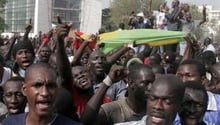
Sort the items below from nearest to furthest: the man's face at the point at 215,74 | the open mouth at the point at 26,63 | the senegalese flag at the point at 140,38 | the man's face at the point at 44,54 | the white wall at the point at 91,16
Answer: the man's face at the point at 215,74
the open mouth at the point at 26,63
the man's face at the point at 44,54
the senegalese flag at the point at 140,38
the white wall at the point at 91,16

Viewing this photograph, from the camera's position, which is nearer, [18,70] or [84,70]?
[84,70]

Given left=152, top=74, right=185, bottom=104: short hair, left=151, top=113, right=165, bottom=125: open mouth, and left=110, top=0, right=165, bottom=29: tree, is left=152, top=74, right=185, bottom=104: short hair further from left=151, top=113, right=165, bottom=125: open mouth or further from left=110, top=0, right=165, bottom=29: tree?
left=110, top=0, right=165, bottom=29: tree

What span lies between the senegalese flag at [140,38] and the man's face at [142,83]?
4.33 m

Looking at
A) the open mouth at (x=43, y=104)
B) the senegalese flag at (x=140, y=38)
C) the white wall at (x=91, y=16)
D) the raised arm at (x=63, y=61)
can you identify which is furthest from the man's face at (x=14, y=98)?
the white wall at (x=91, y=16)

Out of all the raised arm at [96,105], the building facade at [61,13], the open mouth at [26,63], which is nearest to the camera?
the raised arm at [96,105]

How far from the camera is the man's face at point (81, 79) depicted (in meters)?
4.98

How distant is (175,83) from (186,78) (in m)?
1.26

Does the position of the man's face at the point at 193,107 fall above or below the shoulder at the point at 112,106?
above

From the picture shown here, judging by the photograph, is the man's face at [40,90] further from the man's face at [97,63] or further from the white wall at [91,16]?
the white wall at [91,16]

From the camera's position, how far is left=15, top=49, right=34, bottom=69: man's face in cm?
603

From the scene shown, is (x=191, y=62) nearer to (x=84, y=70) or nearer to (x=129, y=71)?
(x=129, y=71)

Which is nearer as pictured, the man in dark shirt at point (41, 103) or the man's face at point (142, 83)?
the man in dark shirt at point (41, 103)

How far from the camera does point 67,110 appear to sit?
13.9ft

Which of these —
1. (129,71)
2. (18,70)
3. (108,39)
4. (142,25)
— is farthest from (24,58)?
(142,25)
